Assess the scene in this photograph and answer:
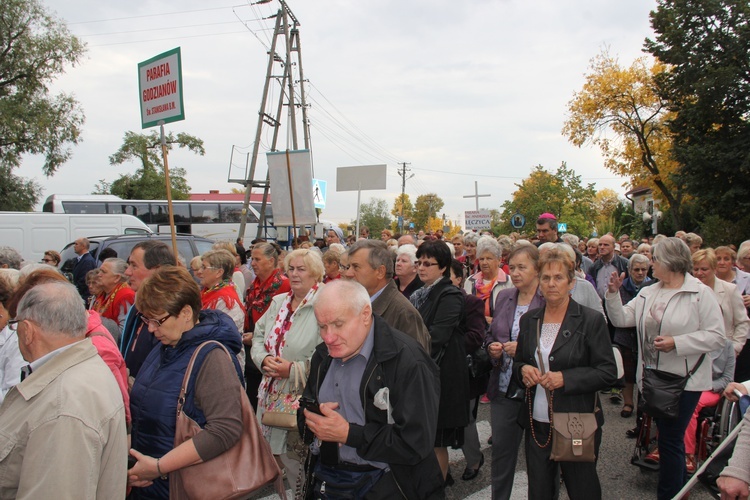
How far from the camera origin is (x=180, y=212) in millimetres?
30250

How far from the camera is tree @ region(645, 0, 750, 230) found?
23.1 meters

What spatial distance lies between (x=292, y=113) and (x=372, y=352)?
1674 cm

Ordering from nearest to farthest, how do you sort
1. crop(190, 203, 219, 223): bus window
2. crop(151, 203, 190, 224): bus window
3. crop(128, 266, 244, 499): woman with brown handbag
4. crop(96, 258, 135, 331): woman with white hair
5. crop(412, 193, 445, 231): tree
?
1. crop(128, 266, 244, 499): woman with brown handbag
2. crop(96, 258, 135, 331): woman with white hair
3. crop(151, 203, 190, 224): bus window
4. crop(190, 203, 219, 223): bus window
5. crop(412, 193, 445, 231): tree

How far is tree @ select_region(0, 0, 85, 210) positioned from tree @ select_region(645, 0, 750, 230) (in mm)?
29646

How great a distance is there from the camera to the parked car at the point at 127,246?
1054cm

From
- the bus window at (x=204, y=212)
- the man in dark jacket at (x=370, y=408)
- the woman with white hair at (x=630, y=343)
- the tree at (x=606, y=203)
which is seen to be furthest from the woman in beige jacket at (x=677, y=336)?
the tree at (x=606, y=203)

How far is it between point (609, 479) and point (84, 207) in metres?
28.6

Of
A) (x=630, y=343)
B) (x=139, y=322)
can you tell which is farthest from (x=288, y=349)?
(x=630, y=343)

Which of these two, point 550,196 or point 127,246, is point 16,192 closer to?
point 127,246

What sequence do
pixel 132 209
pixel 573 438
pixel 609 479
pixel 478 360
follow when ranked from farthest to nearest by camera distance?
pixel 132 209 → pixel 609 479 → pixel 478 360 → pixel 573 438

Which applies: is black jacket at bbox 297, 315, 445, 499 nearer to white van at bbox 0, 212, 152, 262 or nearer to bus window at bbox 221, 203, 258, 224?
white van at bbox 0, 212, 152, 262

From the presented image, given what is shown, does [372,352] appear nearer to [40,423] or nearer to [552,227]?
[40,423]

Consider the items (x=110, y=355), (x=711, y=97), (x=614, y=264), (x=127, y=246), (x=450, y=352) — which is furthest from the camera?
(x=711, y=97)

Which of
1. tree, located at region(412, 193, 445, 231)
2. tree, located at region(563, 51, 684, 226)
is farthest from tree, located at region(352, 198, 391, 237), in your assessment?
tree, located at region(563, 51, 684, 226)
